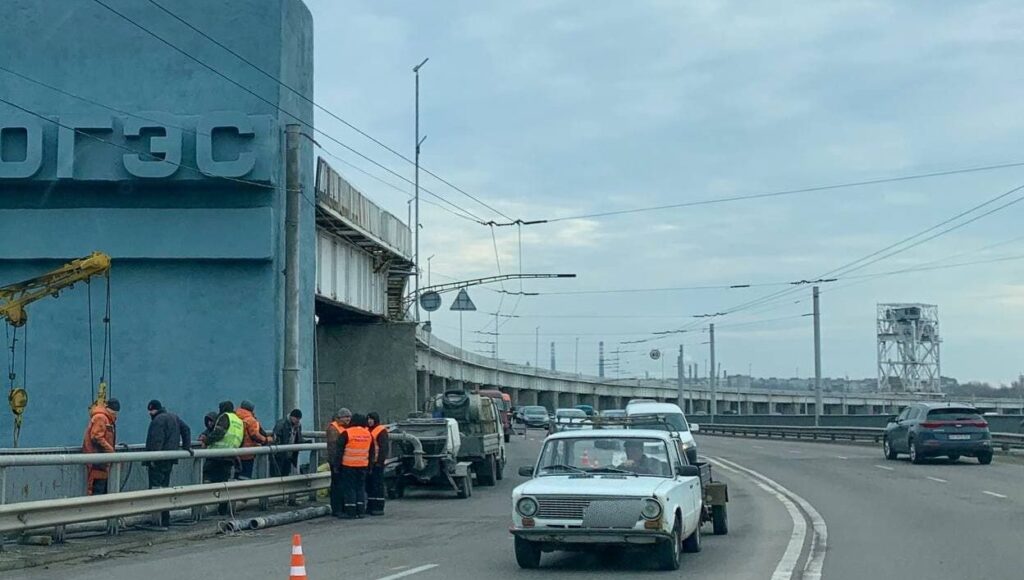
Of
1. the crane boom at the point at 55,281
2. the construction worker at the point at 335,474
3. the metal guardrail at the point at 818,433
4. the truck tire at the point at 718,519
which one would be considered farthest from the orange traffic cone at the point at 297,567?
the metal guardrail at the point at 818,433

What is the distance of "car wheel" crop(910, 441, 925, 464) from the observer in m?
33.2

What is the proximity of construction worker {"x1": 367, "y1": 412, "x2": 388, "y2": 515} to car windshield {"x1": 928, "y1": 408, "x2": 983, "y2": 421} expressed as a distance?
18.1 m

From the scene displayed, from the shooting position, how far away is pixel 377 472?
67.9 ft

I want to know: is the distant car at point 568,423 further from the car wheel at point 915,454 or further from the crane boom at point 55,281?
the car wheel at point 915,454

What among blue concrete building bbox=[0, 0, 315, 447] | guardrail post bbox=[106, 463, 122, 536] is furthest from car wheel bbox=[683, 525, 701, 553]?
blue concrete building bbox=[0, 0, 315, 447]

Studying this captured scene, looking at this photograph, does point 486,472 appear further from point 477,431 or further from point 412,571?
point 412,571

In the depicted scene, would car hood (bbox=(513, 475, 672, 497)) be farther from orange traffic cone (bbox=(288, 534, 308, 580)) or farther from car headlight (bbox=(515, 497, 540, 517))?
orange traffic cone (bbox=(288, 534, 308, 580))

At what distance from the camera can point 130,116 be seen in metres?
27.4

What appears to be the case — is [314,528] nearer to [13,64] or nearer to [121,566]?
[121,566]

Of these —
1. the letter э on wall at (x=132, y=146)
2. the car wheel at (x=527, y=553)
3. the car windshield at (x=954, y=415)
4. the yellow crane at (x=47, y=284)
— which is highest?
the letter э on wall at (x=132, y=146)

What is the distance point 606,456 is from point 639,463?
1.21ft

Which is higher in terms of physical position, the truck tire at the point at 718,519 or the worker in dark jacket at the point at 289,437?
the worker in dark jacket at the point at 289,437

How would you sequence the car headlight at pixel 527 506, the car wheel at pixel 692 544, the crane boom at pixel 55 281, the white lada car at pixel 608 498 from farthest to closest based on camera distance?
1. the crane boom at pixel 55 281
2. the car wheel at pixel 692 544
3. the car headlight at pixel 527 506
4. the white lada car at pixel 608 498

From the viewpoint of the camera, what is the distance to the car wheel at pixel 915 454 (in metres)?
33.2
